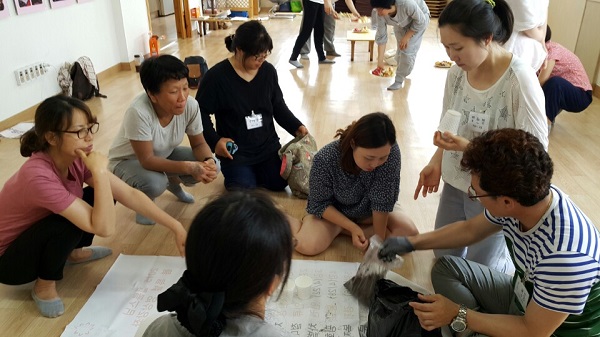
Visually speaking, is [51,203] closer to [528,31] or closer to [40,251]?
[40,251]

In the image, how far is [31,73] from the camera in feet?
11.8

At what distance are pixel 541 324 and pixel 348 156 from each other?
944mm

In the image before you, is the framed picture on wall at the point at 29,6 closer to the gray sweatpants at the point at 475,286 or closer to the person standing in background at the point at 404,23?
the person standing in background at the point at 404,23

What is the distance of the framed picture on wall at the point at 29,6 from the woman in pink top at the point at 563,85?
3.77 m

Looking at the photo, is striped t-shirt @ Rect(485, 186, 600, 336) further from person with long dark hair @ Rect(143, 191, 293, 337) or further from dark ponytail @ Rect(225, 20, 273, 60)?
dark ponytail @ Rect(225, 20, 273, 60)

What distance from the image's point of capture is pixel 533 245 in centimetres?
115

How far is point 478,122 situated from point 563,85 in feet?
6.59

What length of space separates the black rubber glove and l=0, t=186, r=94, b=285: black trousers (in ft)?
3.52

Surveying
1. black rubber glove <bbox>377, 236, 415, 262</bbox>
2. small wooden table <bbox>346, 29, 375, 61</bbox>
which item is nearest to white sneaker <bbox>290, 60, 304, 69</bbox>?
small wooden table <bbox>346, 29, 375, 61</bbox>

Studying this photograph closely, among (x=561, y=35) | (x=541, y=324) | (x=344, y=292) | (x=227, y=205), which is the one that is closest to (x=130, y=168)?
(x=344, y=292)

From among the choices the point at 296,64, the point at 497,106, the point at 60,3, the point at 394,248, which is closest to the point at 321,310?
the point at 394,248

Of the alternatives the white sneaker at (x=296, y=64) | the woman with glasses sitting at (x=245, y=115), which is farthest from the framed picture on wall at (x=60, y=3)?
the white sneaker at (x=296, y=64)

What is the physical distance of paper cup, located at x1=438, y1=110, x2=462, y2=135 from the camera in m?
1.64

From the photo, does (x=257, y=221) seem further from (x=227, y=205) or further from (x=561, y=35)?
(x=561, y=35)
